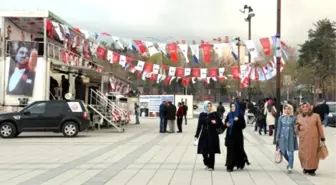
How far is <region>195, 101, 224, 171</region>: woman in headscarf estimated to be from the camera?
39.4 feet

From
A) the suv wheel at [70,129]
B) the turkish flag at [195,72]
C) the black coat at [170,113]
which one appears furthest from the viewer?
the turkish flag at [195,72]

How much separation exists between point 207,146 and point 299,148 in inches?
80.9

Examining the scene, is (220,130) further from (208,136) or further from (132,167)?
(132,167)

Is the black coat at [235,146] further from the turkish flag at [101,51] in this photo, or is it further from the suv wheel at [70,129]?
the turkish flag at [101,51]

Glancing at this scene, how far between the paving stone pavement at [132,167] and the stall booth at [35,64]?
8.12 meters

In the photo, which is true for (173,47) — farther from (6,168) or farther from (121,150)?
(6,168)

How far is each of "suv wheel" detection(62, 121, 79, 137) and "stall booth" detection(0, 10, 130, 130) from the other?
134 inches

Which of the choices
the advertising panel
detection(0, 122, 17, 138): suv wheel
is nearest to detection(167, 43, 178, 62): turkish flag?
the advertising panel

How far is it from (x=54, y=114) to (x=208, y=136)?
12.3 m

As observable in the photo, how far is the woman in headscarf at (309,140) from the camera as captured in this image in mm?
11273

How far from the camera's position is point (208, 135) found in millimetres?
12180

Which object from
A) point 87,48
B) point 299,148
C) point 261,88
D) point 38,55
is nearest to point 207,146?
point 299,148

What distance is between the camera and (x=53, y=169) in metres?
12.0

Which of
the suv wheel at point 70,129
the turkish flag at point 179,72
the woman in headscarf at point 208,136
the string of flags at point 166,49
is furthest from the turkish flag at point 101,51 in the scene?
the woman in headscarf at point 208,136
